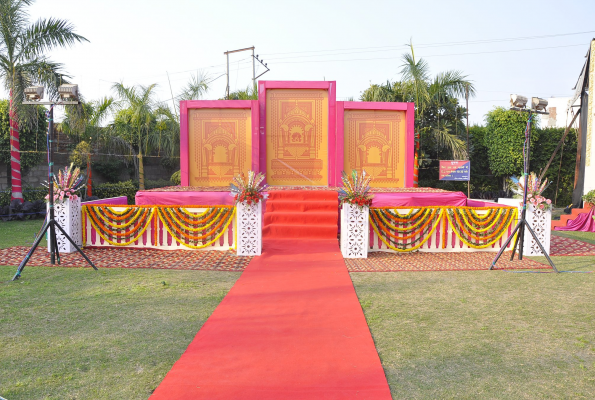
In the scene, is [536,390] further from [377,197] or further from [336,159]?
[336,159]

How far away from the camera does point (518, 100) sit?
20.5 ft

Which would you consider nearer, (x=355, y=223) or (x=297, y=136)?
(x=355, y=223)

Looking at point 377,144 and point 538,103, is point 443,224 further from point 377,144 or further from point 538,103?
point 377,144

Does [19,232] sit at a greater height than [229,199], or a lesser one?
lesser

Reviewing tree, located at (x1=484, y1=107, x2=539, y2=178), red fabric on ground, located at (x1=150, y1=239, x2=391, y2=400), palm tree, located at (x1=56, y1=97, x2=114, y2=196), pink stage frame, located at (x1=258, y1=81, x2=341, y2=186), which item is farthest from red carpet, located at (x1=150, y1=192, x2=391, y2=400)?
tree, located at (x1=484, y1=107, x2=539, y2=178)

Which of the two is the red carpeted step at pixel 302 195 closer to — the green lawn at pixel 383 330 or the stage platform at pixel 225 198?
the stage platform at pixel 225 198

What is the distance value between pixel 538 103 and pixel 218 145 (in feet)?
24.4

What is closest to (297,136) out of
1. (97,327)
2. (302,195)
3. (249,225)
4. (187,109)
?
(302,195)

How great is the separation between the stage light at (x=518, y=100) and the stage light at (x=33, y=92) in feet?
22.4

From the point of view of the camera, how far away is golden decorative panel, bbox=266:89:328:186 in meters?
11.0

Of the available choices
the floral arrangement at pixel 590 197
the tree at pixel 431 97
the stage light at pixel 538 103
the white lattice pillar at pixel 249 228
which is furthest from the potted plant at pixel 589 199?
the white lattice pillar at pixel 249 228

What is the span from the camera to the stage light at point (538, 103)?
6.24 meters

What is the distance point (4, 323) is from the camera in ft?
12.0

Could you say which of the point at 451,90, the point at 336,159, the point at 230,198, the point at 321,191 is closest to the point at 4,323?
the point at 230,198
